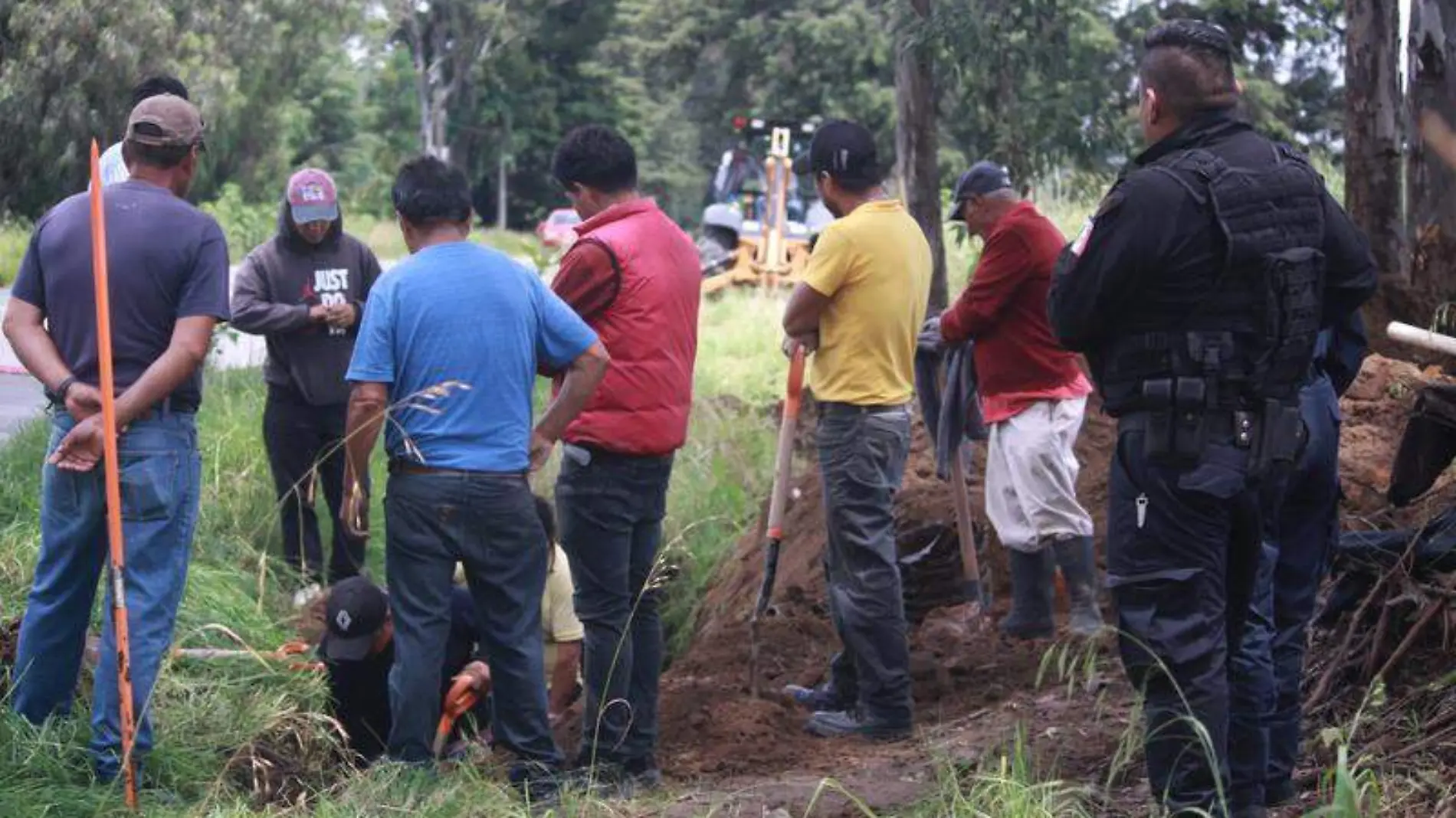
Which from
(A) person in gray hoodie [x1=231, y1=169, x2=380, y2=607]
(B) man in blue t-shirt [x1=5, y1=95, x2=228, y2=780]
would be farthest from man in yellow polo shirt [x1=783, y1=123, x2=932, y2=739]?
(A) person in gray hoodie [x1=231, y1=169, x2=380, y2=607]

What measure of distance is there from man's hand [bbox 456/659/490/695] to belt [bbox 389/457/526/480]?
930 mm

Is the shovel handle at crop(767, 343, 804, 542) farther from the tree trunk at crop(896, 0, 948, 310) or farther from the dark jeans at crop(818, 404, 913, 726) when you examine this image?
the tree trunk at crop(896, 0, 948, 310)

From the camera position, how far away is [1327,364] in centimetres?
515

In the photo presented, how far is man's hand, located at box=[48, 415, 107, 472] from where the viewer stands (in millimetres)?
5090

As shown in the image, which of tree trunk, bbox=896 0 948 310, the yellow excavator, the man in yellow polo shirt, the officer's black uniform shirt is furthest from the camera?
the yellow excavator

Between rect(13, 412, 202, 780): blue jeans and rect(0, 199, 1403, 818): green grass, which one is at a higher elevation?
rect(13, 412, 202, 780): blue jeans

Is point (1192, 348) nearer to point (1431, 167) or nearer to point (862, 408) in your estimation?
point (862, 408)

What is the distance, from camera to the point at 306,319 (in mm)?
7984

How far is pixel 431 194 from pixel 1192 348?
2129 millimetres

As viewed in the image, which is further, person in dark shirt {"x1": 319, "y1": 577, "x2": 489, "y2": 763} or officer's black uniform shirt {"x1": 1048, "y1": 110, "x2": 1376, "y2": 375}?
person in dark shirt {"x1": 319, "y1": 577, "x2": 489, "y2": 763}

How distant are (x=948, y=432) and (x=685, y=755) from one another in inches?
75.0

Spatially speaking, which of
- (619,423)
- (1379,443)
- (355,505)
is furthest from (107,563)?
(1379,443)

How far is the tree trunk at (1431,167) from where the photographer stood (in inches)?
290

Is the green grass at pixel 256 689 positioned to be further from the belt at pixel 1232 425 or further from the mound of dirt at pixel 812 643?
the belt at pixel 1232 425
